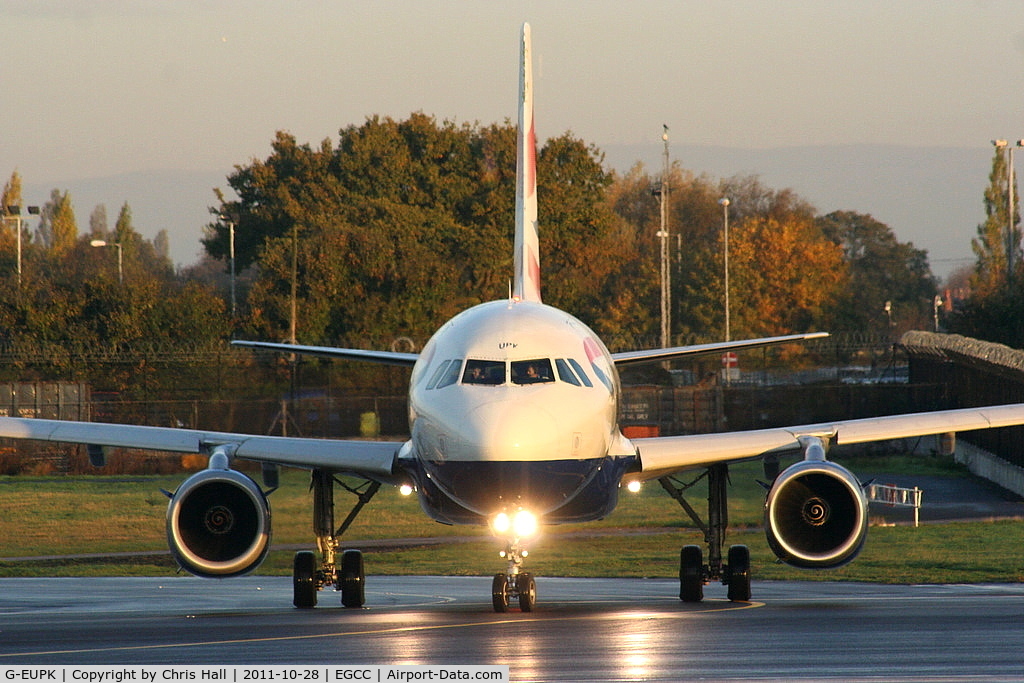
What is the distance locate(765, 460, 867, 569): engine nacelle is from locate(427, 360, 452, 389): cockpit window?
4385 millimetres

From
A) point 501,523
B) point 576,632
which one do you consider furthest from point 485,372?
point 576,632

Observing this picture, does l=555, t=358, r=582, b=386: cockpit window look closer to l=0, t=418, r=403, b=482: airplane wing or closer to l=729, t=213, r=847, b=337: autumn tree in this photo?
l=0, t=418, r=403, b=482: airplane wing

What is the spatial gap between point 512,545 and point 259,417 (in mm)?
36890

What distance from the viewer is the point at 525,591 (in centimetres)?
1847

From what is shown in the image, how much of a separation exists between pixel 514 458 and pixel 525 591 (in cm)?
262

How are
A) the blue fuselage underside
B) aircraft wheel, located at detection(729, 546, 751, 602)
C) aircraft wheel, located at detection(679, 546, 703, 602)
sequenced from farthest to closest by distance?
aircraft wheel, located at detection(679, 546, 703, 602), aircraft wheel, located at detection(729, 546, 751, 602), the blue fuselage underside

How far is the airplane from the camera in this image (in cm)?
1703

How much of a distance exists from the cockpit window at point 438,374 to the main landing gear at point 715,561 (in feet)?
15.6

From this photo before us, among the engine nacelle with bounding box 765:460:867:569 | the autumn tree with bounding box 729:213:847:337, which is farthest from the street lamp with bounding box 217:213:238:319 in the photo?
the engine nacelle with bounding box 765:460:867:569

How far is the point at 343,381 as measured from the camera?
6372cm

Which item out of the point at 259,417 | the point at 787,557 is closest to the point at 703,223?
the point at 259,417

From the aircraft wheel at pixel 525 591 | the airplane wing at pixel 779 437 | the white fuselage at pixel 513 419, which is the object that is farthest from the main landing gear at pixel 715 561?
the aircraft wheel at pixel 525 591

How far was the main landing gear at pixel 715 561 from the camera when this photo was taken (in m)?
21.1

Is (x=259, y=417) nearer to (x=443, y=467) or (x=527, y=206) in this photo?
(x=527, y=206)
